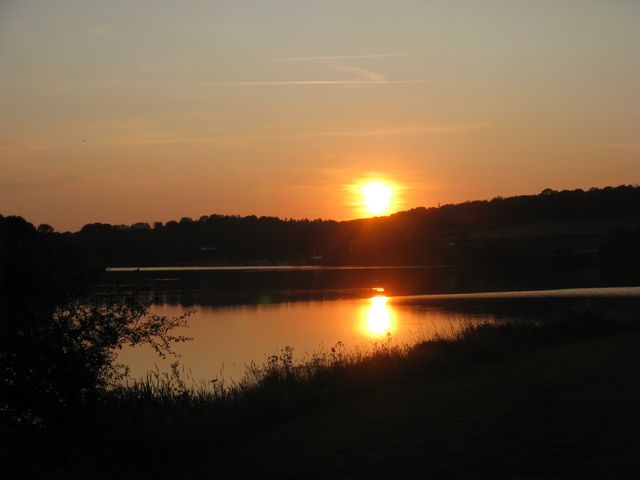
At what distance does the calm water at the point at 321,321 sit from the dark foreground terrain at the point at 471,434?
26.8ft

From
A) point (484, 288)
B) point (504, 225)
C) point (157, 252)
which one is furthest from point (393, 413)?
point (157, 252)

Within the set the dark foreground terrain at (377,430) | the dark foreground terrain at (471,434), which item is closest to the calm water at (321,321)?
the dark foreground terrain at (377,430)

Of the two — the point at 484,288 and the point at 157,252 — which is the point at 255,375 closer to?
the point at 484,288

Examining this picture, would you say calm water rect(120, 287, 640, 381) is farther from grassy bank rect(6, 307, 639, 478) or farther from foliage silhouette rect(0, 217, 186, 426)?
foliage silhouette rect(0, 217, 186, 426)

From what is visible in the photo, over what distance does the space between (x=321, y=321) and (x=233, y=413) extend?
22.6 meters

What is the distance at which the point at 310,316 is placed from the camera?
34.9m

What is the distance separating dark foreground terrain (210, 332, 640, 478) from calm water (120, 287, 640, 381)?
8160 millimetres

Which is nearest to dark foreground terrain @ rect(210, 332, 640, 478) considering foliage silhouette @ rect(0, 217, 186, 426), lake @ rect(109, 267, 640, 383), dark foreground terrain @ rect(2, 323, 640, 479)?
dark foreground terrain @ rect(2, 323, 640, 479)

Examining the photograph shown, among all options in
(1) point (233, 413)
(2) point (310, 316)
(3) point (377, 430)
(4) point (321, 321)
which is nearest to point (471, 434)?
(3) point (377, 430)

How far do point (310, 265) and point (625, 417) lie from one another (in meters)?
104

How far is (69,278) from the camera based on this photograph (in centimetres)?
824

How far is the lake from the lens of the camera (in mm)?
22047

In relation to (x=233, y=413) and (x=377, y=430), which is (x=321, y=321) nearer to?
(x=233, y=413)

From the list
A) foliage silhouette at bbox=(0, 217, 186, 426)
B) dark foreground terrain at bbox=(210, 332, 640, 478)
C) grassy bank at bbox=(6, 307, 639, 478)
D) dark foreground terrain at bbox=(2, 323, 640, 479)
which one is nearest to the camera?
dark foreground terrain at bbox=(210, 332, 640, 478)
